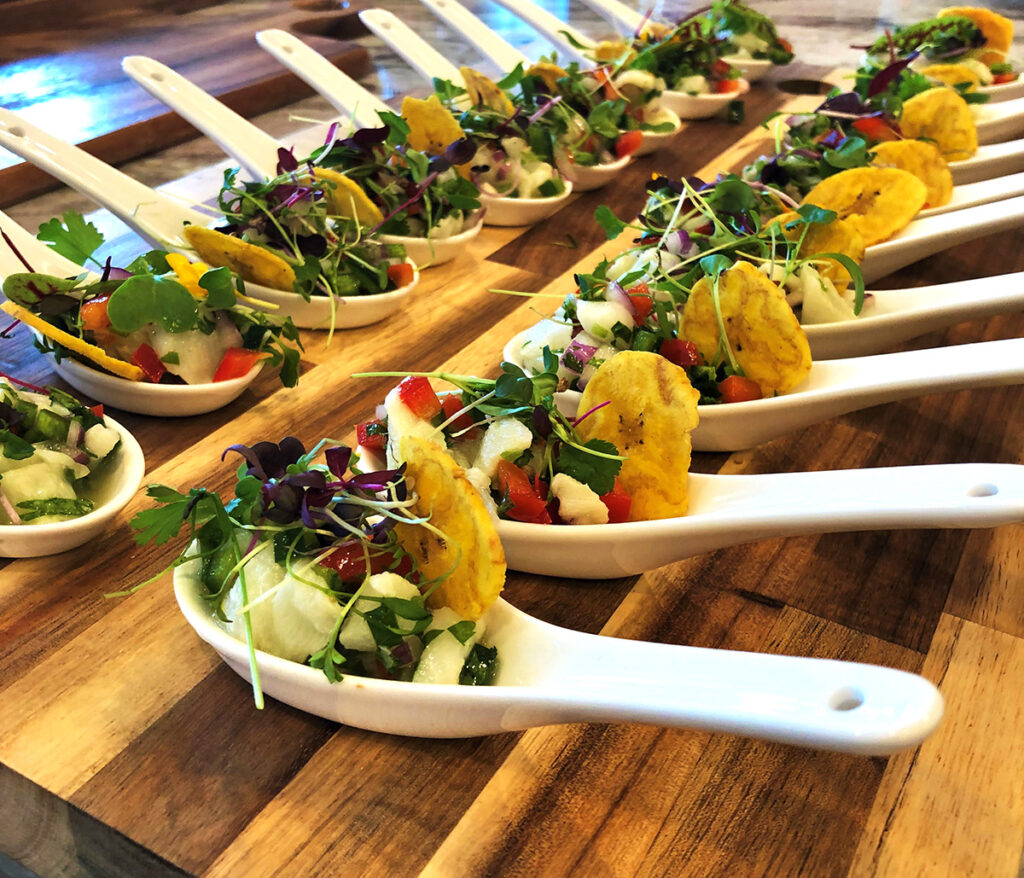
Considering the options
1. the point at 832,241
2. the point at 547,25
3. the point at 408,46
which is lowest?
the point at 832,241

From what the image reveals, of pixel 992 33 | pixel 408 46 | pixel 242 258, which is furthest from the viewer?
pixel 992 33

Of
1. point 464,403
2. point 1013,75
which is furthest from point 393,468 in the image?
point 1013,75

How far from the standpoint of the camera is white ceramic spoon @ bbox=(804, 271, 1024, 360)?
1.50 meters

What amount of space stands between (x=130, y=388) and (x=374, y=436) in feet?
1.44

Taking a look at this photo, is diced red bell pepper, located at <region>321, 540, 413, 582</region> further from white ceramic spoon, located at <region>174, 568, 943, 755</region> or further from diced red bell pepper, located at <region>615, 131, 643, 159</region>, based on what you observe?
diced red bell pepper, located at <region>615, 131, 643, 159</region>

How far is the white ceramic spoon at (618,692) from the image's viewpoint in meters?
0.72

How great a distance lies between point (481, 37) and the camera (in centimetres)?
275

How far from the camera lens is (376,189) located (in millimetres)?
1859

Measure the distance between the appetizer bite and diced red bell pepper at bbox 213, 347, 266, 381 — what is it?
46 cm

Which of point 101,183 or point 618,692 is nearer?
point 618,692

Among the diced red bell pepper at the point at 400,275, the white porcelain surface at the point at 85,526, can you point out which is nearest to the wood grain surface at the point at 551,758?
the white porcelain surface at the point at 85,526

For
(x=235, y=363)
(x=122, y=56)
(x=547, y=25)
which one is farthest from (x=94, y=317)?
(x=122, y=56)

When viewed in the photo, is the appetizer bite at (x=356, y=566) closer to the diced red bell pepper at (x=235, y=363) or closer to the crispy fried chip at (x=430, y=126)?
the diced red bell pepper at (x=235, y=363)

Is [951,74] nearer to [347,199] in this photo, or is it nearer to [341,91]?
[341,91]
